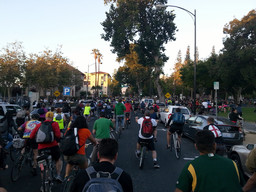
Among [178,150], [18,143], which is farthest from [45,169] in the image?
[178,150]

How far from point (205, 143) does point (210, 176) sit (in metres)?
0.37

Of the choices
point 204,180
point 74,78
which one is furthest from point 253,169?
point 74,78

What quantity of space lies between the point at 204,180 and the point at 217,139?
4398 millimetres

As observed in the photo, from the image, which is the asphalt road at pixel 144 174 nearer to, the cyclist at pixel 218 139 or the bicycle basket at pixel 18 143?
the bicycle basket at pixel 18 143

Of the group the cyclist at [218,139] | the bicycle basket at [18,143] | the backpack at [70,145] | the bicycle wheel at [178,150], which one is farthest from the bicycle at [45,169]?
the bicycle wheel at [178,150]

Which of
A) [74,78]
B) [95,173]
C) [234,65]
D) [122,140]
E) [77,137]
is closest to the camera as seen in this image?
[95,173]

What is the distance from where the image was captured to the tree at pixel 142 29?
31.1 m

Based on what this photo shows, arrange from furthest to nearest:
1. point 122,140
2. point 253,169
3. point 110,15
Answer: point 110,15 < point 122,140 < point 253,169

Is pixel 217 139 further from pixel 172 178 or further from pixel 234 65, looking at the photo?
pixel 234 65

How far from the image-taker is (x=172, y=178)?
625 cm

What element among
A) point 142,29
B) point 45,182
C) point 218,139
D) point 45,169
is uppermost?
point 142,29

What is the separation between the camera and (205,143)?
2559 mm

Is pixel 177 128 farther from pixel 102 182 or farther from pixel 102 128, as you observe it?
pixel 102 182

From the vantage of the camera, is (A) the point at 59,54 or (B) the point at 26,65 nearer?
(B) the point at 26,65
